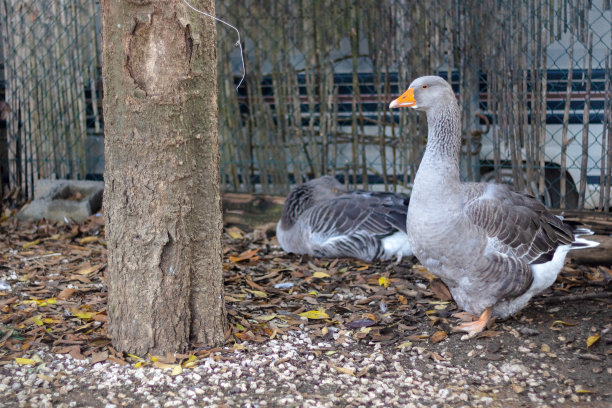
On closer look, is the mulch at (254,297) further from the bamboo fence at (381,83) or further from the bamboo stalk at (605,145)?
the bamboo fence at (381,83)

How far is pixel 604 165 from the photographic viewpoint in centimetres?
551

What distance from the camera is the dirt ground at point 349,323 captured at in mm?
3434

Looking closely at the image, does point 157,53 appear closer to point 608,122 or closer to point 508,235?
point 508,235

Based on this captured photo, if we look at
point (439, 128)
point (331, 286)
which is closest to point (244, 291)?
point (331, 286)

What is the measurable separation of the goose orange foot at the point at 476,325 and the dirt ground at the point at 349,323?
0.04 meters

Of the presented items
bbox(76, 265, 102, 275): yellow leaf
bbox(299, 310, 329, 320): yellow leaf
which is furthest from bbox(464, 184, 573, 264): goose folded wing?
bbox(76, 265, 102, 275): yellow leaf

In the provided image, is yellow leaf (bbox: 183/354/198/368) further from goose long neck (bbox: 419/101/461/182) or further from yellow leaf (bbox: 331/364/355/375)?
goose long neck (bbox: 419/101/461/182)

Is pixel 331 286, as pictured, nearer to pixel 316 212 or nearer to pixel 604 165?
pixel 316 212

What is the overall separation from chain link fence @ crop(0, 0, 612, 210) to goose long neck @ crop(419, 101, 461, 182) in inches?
74.0

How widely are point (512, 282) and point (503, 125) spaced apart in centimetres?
224

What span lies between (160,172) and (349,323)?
156 cm

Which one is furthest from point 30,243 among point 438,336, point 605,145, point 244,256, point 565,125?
point 605,145

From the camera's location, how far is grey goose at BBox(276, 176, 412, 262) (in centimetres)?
539

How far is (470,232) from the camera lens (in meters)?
3.95
